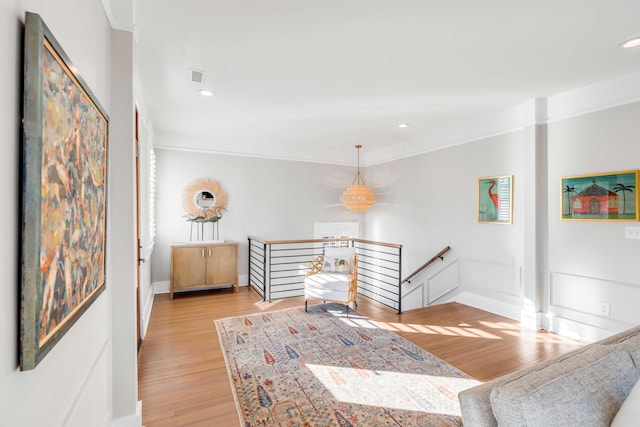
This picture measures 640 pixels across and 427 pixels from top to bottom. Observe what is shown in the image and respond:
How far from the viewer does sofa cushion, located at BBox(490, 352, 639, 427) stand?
87cm

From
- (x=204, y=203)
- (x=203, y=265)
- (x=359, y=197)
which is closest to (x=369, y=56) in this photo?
(x=359, y=197)

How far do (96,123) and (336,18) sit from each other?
1608mm

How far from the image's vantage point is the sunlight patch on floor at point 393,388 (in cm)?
222

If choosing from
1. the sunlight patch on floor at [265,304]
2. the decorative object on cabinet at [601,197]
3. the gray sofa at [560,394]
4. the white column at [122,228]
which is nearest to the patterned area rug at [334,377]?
the sunlight patch on floor at [265,304]

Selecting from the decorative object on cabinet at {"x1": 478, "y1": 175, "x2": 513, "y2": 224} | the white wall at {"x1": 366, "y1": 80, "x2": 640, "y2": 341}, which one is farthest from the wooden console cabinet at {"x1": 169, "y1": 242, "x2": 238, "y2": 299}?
the decorative object on cabinet at {"x1": 478, "y1": 175, "x2": 513, "y2": 224}

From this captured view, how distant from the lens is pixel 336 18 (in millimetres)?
2100

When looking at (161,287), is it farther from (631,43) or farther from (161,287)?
(631,43)

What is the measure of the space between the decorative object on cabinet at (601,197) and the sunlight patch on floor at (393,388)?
2.18 meters

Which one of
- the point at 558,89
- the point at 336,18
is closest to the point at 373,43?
the point at 336,18

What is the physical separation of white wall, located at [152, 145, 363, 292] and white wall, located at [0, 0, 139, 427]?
11.2 ft

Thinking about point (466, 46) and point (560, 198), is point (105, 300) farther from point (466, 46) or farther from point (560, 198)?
point (560, 198)

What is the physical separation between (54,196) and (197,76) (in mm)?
2359

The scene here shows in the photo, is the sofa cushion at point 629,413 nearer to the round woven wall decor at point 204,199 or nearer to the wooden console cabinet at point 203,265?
the wooden console cabinet at point 203,265

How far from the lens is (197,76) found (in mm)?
2943
